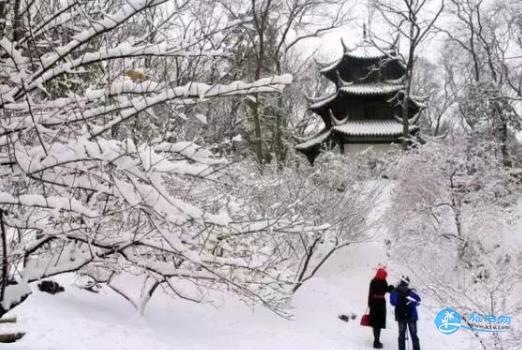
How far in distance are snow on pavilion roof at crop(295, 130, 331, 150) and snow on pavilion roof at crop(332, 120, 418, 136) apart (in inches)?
32.3

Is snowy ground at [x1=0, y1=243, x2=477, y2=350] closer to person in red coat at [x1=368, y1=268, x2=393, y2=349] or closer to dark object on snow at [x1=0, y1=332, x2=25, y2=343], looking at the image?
dark object on snow at [x1=0, y1=332, x2=25, y2=343]

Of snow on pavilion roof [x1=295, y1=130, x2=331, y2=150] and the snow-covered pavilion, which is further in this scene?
snow on pavilion roof [x1=295, y1=130, x2=331, y2=150]

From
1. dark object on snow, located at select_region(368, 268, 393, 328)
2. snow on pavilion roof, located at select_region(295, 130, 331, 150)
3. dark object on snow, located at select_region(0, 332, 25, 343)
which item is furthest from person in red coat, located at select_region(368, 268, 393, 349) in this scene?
snow on pavilion roof, located at select_region(295, 130, 331, 150)

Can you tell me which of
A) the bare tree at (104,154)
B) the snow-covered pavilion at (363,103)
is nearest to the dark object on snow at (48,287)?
the bare tree at (104,154)

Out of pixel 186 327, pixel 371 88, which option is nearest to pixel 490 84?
pixel 371 88

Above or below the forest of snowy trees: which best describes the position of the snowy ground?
below

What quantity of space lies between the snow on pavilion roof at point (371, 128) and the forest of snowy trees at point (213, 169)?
312cm

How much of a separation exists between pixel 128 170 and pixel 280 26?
19.7 meters

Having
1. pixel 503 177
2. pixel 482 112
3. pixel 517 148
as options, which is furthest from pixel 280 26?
pixel 517 148

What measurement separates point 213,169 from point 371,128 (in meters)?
20.7

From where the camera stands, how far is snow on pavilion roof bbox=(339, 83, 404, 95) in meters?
22.1

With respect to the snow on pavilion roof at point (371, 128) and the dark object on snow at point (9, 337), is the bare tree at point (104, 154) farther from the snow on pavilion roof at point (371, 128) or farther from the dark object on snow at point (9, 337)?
the snow on pavilion roof at point (371, 128)

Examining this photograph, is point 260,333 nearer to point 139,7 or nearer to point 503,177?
point 139,7

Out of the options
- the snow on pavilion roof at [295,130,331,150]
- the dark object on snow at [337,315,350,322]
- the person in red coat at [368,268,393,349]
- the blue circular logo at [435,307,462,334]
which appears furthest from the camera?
→ the snow on pavilion roof at [295,130,331,150]
